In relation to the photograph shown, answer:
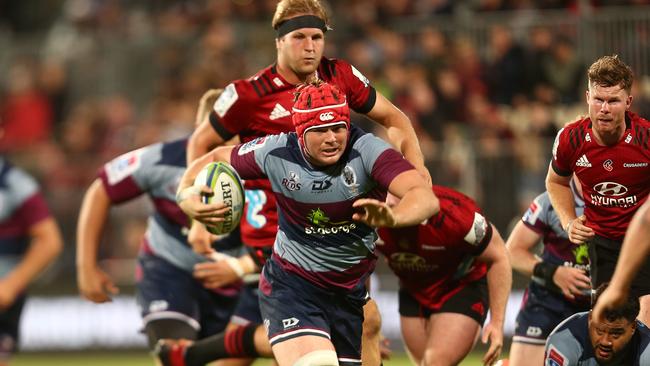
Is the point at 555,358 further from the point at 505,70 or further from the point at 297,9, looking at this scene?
the point at 505,70

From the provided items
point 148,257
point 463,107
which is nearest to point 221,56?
point 463,107

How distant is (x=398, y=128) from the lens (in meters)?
7.33

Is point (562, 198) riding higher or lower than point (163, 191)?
higher

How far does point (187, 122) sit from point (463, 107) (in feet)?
12.2

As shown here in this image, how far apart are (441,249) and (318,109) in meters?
1.66

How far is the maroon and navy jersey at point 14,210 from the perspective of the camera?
323 inches

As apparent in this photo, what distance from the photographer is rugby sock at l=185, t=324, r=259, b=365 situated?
773cm

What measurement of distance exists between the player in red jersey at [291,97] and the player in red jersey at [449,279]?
0.48m

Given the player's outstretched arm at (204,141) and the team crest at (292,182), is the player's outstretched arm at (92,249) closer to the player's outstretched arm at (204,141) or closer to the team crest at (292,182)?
the player's outstretched arm at (204,141)

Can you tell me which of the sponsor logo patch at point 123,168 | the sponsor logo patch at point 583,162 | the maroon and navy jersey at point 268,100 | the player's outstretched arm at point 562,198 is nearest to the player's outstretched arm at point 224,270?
the sponsor logo patch at point 123,168

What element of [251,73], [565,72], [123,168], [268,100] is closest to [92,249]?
[123,168]

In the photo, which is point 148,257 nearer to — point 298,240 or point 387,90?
point 298,240

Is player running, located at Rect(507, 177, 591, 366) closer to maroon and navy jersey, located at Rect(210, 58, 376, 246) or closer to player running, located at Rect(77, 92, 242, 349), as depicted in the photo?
maroon and navy jersey, located at Rect(210, 58, 376, 246)

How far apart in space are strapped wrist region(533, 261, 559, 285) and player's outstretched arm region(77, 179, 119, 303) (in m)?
3.08
